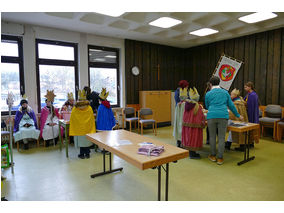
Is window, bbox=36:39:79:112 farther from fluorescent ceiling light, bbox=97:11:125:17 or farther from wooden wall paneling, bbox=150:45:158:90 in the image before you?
wooden wall paneling, bbox=150:45:158:90

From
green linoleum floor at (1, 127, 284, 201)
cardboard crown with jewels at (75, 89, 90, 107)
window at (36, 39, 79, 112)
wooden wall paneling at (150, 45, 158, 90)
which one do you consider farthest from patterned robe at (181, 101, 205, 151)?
wooden wall paneling at (150, 45, 158, 90)

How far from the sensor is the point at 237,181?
2.97 metres

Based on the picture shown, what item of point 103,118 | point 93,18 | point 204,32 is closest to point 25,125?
point 103,118

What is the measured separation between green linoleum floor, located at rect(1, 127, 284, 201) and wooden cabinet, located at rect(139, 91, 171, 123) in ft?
9.53

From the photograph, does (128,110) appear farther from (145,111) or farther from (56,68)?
(56,68)

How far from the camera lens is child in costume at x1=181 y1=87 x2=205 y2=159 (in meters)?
3.71

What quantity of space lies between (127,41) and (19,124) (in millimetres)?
3914

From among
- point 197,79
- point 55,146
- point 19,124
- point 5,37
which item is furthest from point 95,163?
point 197,79

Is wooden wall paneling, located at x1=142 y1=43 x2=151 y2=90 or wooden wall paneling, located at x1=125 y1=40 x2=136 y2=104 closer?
wooden wall paneling, located at x1=125 y1=40 x2=136 y2=104

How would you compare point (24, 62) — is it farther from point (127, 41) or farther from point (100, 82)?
point (127, 41)

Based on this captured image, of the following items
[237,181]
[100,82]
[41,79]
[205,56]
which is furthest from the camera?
[205,56]

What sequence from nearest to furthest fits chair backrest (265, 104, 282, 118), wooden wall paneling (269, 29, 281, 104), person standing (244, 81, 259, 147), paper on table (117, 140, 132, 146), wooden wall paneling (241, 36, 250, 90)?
paper on table (117, 140, 132, 146), person standing (244, 81, 259, 147), chair backrest (265, 104, 282, 118), wooden wall paneling (269, 29, 281, 104), wooden wall paneling (241, 36, 250, 90)

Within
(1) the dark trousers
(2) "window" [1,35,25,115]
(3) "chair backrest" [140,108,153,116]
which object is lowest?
(1) the dark trousers

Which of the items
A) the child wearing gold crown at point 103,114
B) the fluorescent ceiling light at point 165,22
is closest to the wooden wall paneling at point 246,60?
the fluorescent ceiling light at point 165,22
